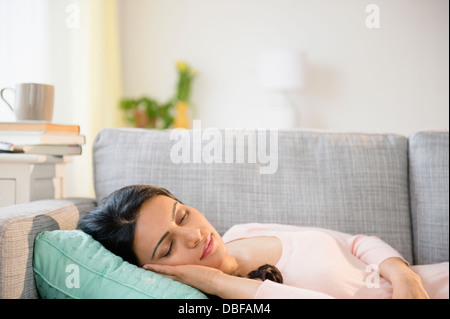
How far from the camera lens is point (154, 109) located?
3803 millimetres

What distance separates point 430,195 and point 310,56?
2.65 m

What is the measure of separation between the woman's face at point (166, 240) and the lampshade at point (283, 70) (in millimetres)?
2638

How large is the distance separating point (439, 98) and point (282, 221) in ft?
9.68

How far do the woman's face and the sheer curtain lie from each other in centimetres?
184

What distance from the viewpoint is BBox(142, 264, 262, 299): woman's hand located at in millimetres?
904

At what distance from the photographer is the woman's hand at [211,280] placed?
0.90m

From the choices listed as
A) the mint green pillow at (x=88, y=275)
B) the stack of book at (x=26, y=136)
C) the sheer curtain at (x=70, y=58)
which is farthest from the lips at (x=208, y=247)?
the sheer curtain at (x=70, y=58)

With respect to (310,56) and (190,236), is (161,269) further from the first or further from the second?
(310,56)

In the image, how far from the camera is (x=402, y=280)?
103 centimetres

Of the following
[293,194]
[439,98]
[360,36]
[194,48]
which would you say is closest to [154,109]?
[194,48]

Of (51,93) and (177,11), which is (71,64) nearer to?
(177,11)

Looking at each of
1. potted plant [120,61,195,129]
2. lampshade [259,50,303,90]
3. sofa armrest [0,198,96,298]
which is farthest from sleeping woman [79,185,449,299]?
potted plant [120,61,195,129]

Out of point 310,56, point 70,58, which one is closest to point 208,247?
point 70,58

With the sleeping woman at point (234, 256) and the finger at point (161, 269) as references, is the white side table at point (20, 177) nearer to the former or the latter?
the sleeping woman at point (234, 256)
